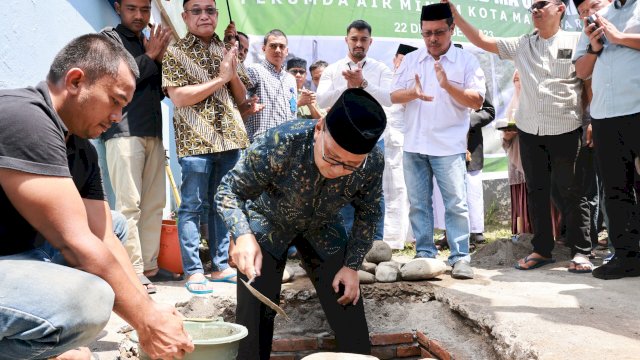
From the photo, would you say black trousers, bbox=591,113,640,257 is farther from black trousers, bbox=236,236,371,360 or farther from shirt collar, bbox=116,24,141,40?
shirt collar, bbox=116,24,141,40

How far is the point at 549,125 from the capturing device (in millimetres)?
4926


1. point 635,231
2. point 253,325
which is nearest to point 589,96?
point 635,231

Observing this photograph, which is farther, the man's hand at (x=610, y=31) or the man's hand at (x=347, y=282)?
the man's hand at (x=610, y=31)

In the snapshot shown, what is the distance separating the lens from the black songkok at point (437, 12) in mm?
4984

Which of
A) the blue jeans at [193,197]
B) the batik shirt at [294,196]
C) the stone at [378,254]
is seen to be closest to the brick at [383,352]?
the batik shirt at [294,196]

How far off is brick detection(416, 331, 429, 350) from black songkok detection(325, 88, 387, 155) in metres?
1.70

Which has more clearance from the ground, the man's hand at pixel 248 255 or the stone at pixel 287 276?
the man's hand at pixel 248 255

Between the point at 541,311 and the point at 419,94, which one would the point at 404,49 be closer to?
the point at 419,94

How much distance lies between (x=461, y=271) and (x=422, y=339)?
86 centimetres

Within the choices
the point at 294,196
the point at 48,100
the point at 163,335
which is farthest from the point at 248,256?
the point at 48,100

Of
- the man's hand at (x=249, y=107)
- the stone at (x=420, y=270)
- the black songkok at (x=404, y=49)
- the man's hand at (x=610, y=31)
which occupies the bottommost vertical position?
the stone at (x=420, y=270)

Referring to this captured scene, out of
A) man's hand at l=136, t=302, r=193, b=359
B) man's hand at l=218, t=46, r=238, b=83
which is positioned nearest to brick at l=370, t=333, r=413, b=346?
man's hand at l=136, t=302, r=193, b=359

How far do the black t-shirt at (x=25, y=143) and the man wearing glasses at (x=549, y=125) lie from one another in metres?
3.77

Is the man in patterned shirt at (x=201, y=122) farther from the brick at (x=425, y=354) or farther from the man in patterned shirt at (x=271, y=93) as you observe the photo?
the brick at (x=425, y=354)
